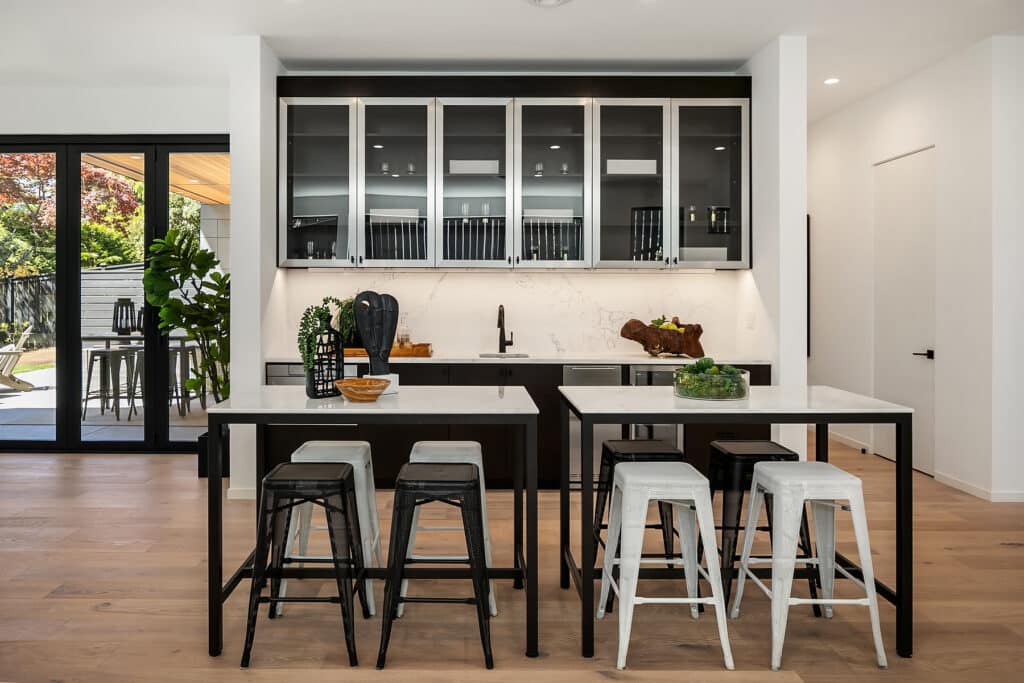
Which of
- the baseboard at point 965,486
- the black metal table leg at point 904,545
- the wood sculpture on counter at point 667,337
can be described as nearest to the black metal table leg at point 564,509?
the black metal table leg at point 904,545

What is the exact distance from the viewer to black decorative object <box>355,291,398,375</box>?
9.67 ft

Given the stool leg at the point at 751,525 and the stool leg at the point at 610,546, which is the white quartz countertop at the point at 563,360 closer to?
the stool leg at the point at 610,546

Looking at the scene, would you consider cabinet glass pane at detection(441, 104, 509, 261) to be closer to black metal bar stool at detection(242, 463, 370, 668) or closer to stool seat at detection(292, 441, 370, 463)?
stool seat at detection(292, 441, 370, 463)

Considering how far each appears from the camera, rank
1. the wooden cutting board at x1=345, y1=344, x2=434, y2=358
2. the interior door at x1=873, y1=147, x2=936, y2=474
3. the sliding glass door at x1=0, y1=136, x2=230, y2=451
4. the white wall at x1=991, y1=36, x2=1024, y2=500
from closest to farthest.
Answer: the white wall at x1=991, y1=36, x2=1024, y2=500
the wooden cutting board at x1=345, y1=344, x2=434, y2=358
the interior door at x1=873, y1=147, x2=936, y2=474
the sliding glass door at x1=0, y1=136, x2=230, y2=451

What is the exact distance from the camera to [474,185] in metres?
5.11

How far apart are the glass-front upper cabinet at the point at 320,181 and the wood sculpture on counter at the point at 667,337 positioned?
209 centimetres

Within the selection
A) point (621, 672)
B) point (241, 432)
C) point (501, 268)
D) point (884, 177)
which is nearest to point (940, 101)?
point (884, 177)

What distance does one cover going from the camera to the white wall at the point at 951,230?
4645mm

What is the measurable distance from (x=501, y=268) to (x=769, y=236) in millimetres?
1828

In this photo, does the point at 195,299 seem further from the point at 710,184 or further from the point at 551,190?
the point at 710,184

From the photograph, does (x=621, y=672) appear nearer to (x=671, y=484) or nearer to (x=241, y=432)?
(x=671, y=484)

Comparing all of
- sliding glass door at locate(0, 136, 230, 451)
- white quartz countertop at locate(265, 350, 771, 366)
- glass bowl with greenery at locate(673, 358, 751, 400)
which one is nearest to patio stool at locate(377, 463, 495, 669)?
glass bowl with greenery at locate(673, 358, 751, 400)

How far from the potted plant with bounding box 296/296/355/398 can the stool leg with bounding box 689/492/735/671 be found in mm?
1481

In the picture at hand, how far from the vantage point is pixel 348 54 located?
4957 millimetres
